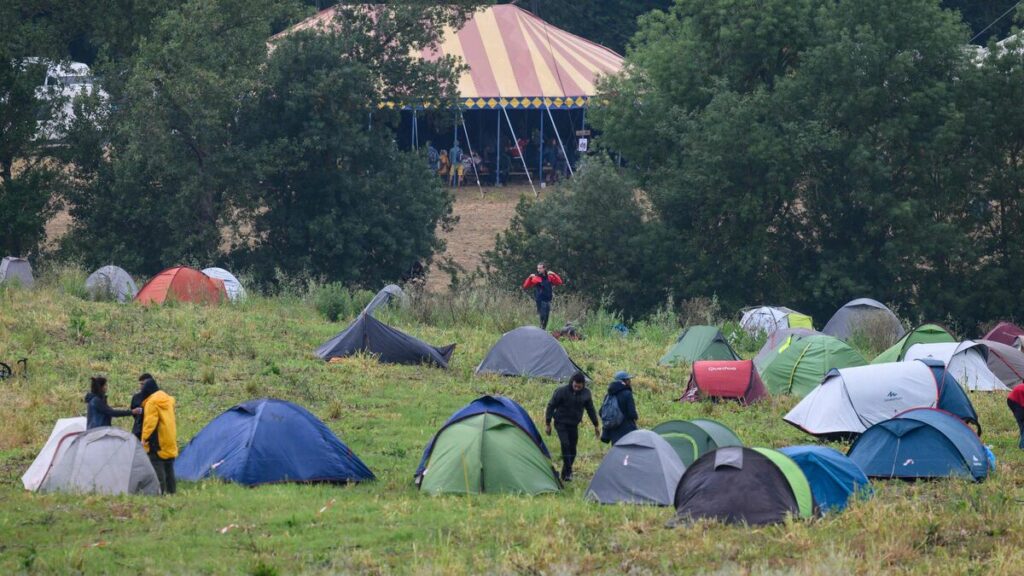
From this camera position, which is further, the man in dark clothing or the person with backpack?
the person with backpack

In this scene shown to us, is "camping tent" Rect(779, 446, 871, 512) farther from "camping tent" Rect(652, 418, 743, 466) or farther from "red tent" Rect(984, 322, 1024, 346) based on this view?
"red tent" Rect(984, 322, 1024, 346)

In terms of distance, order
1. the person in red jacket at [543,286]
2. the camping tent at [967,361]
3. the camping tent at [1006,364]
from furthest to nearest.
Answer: the person in red jacket at [543,286] → the camping tent at [1006,364] → the camping tent at [967,361]

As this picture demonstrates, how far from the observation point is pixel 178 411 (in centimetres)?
1723

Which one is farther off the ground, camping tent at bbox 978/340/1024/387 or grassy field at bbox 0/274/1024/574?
grassy field at bbox 0/274/1024/574

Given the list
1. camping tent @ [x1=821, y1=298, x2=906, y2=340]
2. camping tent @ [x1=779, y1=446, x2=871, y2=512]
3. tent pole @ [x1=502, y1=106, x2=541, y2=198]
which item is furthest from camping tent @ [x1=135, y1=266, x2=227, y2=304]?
tent pole @ [x1=502, y1=106, x2=541, y2=198]

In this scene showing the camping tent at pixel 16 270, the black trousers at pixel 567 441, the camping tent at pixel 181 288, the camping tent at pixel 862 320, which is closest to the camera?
the black trousers at pixel 567 441

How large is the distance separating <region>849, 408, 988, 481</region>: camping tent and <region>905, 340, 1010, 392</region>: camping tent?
7.01 metres

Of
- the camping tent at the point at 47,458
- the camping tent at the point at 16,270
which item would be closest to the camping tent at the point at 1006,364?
the camping tent at the point at 47,458

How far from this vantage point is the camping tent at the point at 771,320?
28.1 metres

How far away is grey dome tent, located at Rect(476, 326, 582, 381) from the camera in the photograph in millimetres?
21375

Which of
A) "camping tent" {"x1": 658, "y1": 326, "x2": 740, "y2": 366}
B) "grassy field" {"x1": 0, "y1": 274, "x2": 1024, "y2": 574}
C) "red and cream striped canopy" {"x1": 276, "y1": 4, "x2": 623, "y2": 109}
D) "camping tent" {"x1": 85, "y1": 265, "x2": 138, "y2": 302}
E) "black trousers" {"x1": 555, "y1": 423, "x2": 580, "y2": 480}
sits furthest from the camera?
"red and cream striped canopy" {"x1": 276, "y1": 4, "x2": 623, "y2": 109}

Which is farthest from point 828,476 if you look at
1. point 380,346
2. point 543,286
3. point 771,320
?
point 771,320

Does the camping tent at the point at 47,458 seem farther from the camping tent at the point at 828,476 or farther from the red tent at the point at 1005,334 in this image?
the red tent at the point at 1005,334

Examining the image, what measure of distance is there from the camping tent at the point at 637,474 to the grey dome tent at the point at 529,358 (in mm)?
7252
